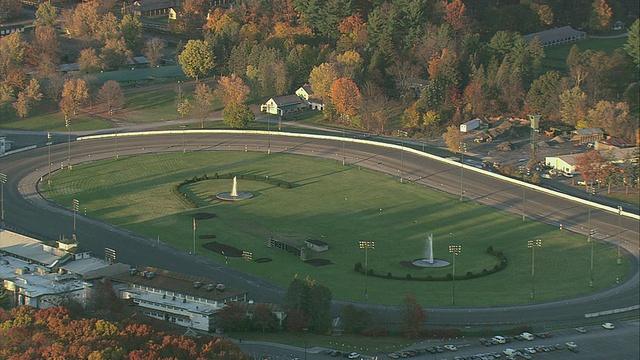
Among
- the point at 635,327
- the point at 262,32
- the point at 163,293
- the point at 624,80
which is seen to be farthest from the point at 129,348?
Answer: the point at 262,32

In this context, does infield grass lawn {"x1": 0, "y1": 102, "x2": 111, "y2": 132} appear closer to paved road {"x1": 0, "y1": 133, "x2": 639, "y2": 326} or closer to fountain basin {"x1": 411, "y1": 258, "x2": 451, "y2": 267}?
paved road {"x1": 0, "y1": 133, "x2": 639, "y2": 326}

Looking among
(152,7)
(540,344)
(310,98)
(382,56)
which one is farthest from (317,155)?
(152,7)

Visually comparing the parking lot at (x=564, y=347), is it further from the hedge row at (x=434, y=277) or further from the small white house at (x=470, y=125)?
the small white house at (x=470, y=125)

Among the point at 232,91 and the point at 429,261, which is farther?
the point at 232,91

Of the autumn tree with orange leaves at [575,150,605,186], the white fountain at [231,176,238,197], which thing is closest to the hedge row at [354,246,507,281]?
the white fountain at [231,176,238,197]

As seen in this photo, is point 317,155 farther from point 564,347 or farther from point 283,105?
point 564,347
